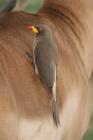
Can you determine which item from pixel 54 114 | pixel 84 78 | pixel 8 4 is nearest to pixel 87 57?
pixel 84 78

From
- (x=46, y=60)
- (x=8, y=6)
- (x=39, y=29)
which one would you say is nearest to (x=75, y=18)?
(x=8, y=6)

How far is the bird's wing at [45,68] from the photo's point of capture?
309 cm

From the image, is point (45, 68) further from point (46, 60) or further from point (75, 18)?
point (75, 18)

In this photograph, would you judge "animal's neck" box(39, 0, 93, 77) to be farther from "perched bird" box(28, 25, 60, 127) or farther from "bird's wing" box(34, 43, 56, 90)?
"bird's wing" box(34, 43, 56, 90)

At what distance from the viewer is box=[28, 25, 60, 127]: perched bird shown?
3094mm

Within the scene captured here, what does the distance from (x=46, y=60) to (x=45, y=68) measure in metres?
0.06

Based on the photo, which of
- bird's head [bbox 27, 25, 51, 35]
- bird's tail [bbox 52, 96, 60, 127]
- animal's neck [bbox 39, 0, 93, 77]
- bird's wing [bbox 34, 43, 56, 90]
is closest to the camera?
bird's wing [bbox 34, 43, 56, 90]

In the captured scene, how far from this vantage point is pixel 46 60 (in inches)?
123

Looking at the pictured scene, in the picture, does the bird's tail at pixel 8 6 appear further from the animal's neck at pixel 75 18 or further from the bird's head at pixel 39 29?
the bird's head at pixel 39 29

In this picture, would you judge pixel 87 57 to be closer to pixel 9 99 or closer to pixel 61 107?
pixel 61 107

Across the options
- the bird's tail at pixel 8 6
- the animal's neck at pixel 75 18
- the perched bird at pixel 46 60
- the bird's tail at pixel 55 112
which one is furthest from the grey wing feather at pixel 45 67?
the bird's tail at pixel 8 6

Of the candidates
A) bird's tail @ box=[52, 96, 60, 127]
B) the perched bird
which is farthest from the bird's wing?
bird's tail @ box=[52, 96, 60, 127]

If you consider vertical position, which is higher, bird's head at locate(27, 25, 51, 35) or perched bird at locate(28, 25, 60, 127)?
bird's head at locate(27, 25, 51, 35)

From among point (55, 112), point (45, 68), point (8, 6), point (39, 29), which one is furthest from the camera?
point (8, 6)
